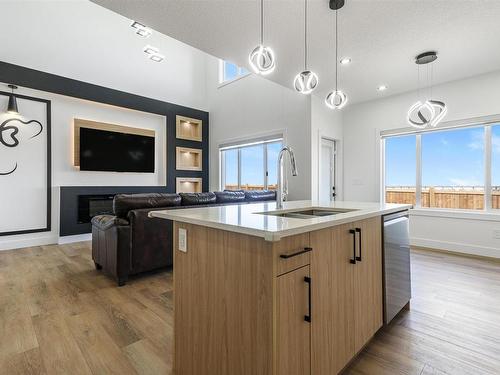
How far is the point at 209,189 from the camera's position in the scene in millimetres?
7309

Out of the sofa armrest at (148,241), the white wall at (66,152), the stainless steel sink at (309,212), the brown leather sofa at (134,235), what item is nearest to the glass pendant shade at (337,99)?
the stainless steel sink at (309,212)

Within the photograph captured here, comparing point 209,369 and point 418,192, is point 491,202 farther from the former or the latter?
point 209,369

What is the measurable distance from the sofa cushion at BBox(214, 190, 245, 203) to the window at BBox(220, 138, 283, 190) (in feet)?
6.36

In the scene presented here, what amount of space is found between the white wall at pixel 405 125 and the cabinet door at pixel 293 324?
14.1ft

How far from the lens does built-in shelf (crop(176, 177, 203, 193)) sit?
6734 millimetres

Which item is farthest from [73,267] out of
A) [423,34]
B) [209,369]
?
[423,34]

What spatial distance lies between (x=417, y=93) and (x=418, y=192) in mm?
1778

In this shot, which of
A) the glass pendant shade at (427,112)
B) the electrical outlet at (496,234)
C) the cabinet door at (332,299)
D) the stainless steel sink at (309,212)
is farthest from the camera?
the electrical outlet at (496,234)

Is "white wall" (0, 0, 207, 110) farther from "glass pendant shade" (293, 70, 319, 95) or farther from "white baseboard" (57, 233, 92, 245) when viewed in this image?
"glass pendant shade" (293, 70, 319, 95)

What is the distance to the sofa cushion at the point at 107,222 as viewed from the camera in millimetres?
2865

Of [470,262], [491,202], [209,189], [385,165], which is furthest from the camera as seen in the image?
[209,189]

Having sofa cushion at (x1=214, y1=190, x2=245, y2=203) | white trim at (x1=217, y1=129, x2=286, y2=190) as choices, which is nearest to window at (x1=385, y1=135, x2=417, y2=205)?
white trim at (x1=217, y1=129, x2=286, y2=190)

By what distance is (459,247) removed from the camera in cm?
416

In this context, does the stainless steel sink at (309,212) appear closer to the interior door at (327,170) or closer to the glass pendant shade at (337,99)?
the glass pendant shade at (337,99)
